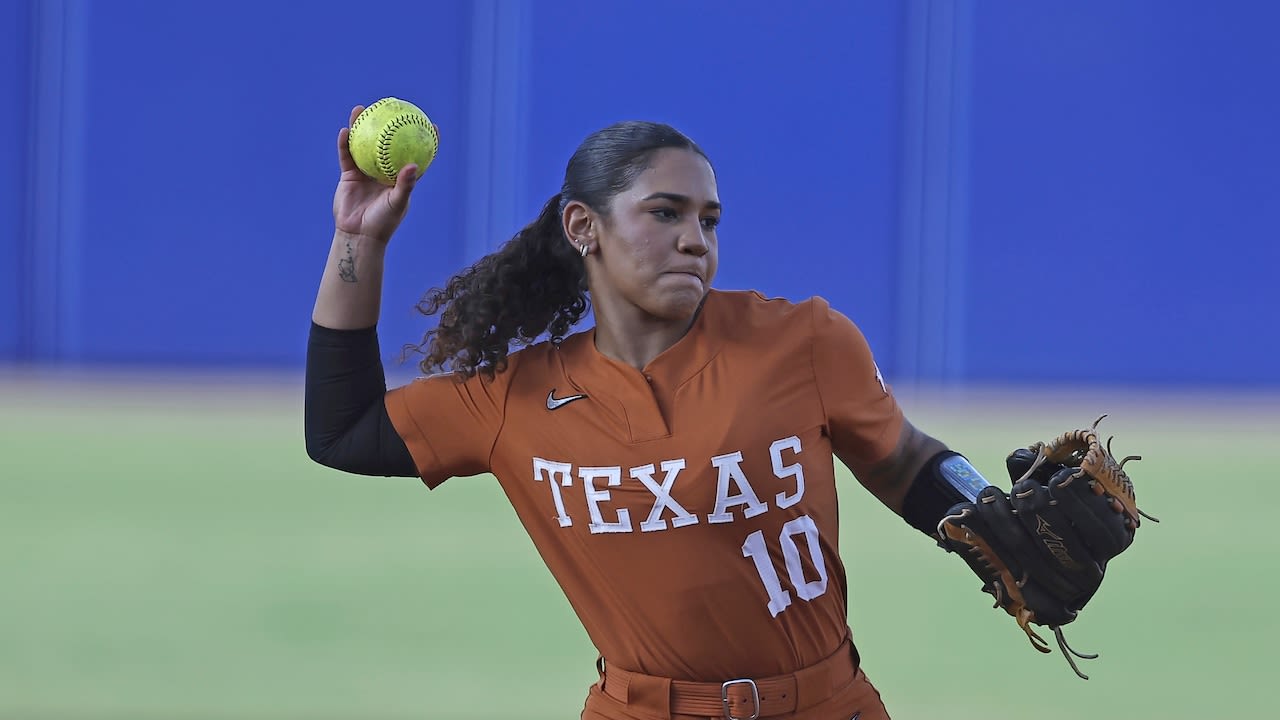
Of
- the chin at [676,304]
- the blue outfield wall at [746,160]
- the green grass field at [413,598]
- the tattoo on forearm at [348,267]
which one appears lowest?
the green grass field at [413,598]

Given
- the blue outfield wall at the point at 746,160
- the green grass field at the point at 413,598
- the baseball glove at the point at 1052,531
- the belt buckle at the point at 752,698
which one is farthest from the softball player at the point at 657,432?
the blue outfield wall at the point at 746,160

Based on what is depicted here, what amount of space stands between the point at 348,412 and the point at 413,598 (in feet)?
10.2

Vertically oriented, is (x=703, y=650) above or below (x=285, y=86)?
below

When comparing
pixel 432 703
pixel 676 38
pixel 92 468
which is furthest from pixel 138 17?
pixel 432 703

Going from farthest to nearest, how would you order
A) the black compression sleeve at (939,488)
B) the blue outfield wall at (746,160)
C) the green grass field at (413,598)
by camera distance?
the blue outfield wall at (746,160) → the green grass field at (413,598) → the black compression sleeve at (939,488)

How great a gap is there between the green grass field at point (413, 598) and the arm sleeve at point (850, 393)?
1950mm

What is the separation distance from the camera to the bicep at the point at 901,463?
108 inches

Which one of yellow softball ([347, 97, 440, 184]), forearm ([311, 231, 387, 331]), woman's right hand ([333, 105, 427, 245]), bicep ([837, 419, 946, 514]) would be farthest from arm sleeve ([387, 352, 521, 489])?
bicep ([837, 419, 946, 514])

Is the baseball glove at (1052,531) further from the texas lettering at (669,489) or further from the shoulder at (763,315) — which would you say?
the shoulder at (763,315)

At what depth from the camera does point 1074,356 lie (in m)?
12.5

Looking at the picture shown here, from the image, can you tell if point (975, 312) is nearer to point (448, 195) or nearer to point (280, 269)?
point (448, 195)

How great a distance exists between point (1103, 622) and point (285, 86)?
9.89m

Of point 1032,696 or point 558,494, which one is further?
point 1032,696

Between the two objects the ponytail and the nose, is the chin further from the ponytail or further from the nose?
the ponytail
